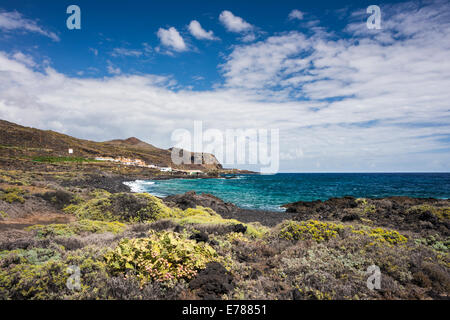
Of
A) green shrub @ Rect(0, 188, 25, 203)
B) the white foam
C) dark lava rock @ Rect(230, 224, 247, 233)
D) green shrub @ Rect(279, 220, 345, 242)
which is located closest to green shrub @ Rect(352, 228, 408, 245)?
green shrub @ Rect(279, 220, 345, 242)

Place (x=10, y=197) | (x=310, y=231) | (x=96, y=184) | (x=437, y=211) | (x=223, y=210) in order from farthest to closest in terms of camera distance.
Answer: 1. (x=96, y=184)
2. (x=223, y=210)
3. (x=437, y=211)
4. (x=10, y=197)
5. (x=310, y=231)

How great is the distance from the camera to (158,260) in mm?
4930

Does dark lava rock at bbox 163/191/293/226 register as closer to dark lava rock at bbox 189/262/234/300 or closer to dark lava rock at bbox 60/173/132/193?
dark lava rock at bbox 189/262/234/300

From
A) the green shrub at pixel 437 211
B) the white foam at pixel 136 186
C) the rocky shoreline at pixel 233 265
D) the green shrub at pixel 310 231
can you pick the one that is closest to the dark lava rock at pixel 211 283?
the rocky shoreline at pixel 233 265

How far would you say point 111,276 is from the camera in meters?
4.71

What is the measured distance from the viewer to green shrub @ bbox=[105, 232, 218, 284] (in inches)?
186

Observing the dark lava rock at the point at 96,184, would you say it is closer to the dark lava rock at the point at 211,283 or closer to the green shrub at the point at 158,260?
the green shrub at the point at 158,260

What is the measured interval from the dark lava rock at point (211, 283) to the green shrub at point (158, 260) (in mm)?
220

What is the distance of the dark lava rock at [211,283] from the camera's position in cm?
436

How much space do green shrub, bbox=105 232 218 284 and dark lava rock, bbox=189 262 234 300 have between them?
0.22 meters

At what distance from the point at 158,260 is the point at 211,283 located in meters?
1.29

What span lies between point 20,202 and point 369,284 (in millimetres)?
17897

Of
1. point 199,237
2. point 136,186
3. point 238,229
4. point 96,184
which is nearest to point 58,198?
point 199,237

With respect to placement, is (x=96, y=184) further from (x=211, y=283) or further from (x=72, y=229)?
(x=211, y=283)
